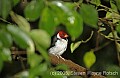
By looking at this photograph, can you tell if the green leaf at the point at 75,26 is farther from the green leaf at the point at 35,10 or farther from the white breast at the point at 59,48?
the white breast at the point at 59,48

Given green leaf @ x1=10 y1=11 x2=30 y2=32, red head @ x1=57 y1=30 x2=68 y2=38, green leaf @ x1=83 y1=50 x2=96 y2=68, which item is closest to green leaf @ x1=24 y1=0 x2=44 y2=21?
green leaf @ x1=10 y1=11 x2=30 y2=32

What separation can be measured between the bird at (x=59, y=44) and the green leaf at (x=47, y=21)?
114cm

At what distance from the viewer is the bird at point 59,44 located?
1647 millimetres

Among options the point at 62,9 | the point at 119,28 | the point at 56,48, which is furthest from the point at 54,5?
the point at 56,48

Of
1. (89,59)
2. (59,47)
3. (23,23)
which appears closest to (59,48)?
(59,47)

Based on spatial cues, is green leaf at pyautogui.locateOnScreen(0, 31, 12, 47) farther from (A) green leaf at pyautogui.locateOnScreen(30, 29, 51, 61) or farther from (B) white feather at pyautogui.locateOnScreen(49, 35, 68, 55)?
(B) white feather at pyautogui.locateOnScreen(49, 35, 68, 55)

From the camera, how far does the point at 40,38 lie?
1.47 ft

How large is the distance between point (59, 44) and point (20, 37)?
4.26ft

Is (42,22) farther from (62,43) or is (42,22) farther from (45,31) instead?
(62,43)

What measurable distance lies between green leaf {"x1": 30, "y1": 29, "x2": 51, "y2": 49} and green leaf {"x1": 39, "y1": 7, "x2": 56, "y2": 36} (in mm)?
13

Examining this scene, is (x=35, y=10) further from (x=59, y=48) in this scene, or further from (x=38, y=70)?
(x=59, y=48)

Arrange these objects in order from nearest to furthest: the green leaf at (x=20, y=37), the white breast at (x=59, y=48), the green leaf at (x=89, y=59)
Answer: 1. the green leaf at (x=20, y=37)
2. the green leaf at (x=89, y=59)
3. the white breast at (x=59, y=48)

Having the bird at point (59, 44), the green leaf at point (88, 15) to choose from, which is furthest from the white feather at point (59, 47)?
the green leaf at point (88, 15)

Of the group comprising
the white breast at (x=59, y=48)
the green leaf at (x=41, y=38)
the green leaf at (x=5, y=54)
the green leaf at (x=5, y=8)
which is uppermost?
the green leaf at (x=5, y=8)
